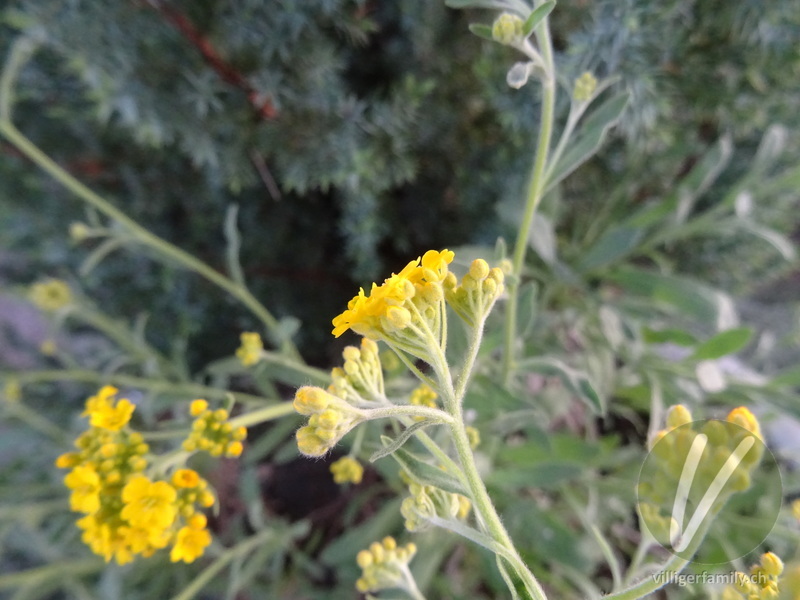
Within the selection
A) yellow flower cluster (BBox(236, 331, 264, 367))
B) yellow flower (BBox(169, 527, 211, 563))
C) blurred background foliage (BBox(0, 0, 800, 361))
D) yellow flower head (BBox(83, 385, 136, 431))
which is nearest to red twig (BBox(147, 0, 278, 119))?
blurred background foliage (BBox(0, 0, 800, 361))

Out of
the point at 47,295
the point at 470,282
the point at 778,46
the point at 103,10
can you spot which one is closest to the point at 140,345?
the point at 47,295

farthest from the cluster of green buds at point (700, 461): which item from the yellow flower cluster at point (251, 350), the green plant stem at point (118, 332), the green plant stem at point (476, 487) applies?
the green plant stem at point (118, 332)

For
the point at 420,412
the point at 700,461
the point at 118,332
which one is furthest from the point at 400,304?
the point at 118,332

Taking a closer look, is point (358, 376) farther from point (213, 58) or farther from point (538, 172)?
point (213, 58)

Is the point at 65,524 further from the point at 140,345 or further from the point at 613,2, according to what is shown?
the point at 613,2

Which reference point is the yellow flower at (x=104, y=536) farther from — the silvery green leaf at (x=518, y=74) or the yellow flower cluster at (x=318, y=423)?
the silvery green leaf at (x=518, y=74)
